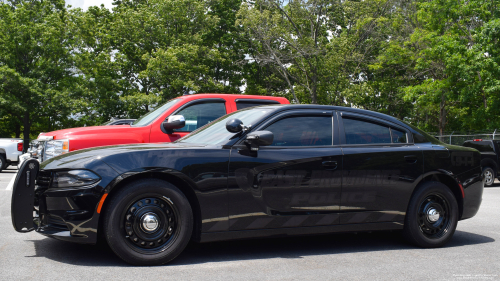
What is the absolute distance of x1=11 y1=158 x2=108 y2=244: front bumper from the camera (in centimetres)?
420

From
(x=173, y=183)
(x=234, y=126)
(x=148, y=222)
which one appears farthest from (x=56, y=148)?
(x=234, y=126)

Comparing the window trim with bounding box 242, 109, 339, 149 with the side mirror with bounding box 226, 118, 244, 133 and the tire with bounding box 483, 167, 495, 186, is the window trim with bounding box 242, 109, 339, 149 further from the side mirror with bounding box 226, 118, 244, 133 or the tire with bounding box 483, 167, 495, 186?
the tire with bounding box 483, 167, 495, 186

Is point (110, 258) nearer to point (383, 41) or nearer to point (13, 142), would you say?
point (13, 142)

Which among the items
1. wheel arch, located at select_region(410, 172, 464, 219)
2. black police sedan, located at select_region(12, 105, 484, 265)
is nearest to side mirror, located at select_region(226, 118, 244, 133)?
black police sedan, located at select_region(12, 105, 484, 265)

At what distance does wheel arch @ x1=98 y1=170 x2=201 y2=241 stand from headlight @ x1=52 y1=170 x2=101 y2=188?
0.17 metres

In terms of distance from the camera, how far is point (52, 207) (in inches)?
169

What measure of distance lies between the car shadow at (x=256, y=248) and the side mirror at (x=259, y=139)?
115 centimetres

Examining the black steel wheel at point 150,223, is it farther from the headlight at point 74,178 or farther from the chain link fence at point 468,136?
the chain link fence at point 468,136

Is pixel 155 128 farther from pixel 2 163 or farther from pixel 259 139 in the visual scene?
pixel 2 163

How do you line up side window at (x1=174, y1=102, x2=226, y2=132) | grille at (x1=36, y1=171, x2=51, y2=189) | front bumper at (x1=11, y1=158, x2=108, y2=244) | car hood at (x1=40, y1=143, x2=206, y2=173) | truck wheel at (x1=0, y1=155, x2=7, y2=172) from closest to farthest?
1. front bumper at (x1=11, y1=158, x2=108, y2=244)
2. car hood at (x1=40, y1=143, x2=206, y2=173)
3. grille at (x1=36, y1=171, x2=51, y2=189)
4. side window at (x1=174, y1=102, x2=226, y2=132)
5. truck wheel at (x1=0, y1=155, x2=7, y2=172)

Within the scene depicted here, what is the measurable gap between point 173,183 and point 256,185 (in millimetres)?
784

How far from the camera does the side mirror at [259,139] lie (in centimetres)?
461

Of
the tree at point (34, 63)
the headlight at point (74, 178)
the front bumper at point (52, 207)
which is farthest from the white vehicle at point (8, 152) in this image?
the headlight at point (74, 178)

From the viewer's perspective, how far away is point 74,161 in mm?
4383
